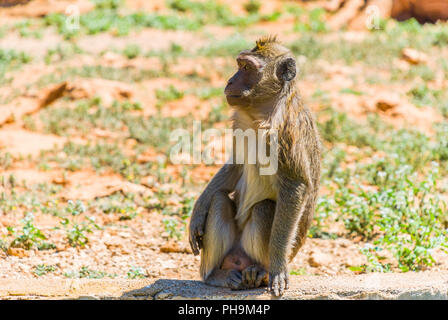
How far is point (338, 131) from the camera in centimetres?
1109

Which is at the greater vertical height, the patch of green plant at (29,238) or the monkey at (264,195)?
the monkey at (264,195)

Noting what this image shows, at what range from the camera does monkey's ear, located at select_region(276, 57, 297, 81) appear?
5.48m

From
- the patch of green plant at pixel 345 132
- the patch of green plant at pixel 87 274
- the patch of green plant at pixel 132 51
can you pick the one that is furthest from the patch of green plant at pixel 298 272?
the patch of green plant at pixel 132 51

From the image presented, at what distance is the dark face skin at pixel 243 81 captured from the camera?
536 centimetres

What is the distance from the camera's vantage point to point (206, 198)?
5.84 metres

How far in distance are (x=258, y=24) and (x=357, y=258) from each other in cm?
1375

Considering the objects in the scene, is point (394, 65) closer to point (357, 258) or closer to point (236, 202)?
point (357, 258)

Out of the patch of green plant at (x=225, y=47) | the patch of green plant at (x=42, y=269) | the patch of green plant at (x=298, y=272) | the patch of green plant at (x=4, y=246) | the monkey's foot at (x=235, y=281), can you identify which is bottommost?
the patch of green plant at (x=298, y=272)

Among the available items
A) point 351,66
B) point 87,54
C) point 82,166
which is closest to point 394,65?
point 351,66

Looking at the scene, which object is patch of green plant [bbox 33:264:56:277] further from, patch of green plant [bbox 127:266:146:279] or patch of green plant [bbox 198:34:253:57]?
patch of green plant [bbox 198:34:253:57]

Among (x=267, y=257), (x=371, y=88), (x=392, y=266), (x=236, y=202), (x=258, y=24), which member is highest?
(x=258, y=24)

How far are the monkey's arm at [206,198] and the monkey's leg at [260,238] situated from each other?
1.59 ft

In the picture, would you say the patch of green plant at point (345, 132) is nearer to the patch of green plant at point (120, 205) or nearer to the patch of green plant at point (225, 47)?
the patch of green plant at point (120, 205)


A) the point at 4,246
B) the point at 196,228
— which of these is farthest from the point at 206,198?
the point at 4,246
